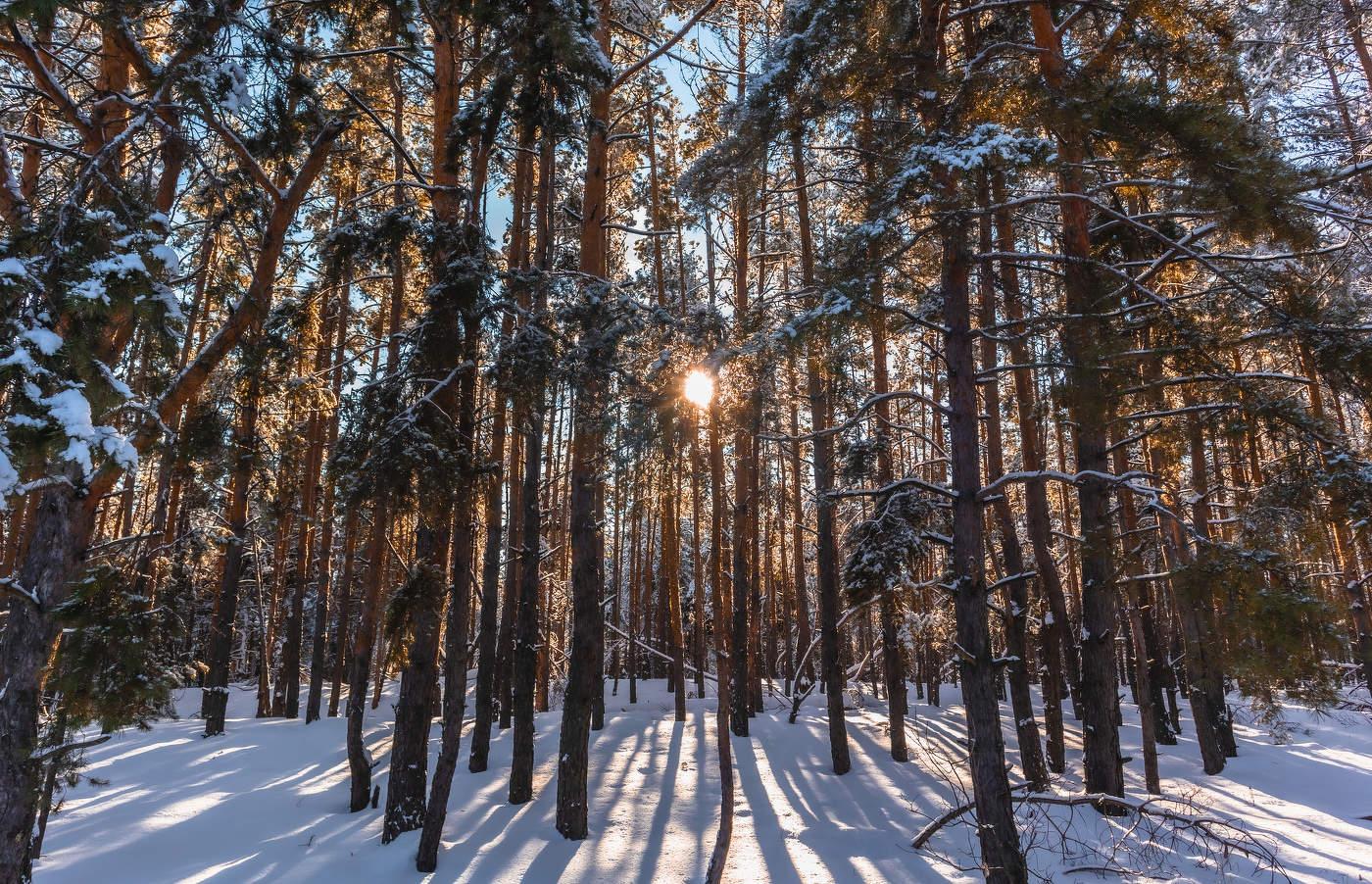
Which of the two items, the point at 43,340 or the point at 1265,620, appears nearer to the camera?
the point at 43,340

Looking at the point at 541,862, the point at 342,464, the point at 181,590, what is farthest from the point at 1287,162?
the point at 181,590

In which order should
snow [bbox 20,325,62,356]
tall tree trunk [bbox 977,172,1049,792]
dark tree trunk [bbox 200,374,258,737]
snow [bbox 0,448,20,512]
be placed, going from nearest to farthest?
snow [bbox 0,448,20,512] < snow [bbox 20,325,62,356] < tall tree trunk [bbox 977,172,1049,792] < dark tree trunk [bbox 200,374,258,737]

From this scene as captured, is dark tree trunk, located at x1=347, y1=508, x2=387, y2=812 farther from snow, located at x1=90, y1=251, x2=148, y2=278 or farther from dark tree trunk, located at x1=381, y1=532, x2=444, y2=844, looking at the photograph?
snow, located at x1=90, y1=251, x2=148, y2=278

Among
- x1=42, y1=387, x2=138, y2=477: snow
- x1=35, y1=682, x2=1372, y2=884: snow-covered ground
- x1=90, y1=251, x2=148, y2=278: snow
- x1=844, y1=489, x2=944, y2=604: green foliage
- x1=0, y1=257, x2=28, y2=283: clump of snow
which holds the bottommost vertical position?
x1=35, y1=682, x2=1372, y2=884: snow-covered ground

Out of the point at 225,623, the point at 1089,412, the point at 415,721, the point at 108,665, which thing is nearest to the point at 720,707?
the point at 415,721

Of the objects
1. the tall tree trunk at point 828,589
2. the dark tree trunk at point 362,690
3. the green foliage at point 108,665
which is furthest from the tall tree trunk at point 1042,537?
the green foliage at point 108,665

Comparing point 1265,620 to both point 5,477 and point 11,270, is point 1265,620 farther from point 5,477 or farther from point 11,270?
point 11,270

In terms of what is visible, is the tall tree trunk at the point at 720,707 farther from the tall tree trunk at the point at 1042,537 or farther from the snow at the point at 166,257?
the snow at the point at 166,257

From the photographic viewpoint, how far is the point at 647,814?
1000 centimetres

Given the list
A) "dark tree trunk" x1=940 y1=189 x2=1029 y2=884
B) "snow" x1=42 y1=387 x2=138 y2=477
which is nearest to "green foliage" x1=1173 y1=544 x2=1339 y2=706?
"dark tree trunk" x1=940 y1=189 x2=1029 y2=884

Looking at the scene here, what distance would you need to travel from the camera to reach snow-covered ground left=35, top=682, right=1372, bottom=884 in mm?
7727

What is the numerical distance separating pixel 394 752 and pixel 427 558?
95.5 inches

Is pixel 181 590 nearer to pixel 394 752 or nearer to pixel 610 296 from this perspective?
pixel 394 752

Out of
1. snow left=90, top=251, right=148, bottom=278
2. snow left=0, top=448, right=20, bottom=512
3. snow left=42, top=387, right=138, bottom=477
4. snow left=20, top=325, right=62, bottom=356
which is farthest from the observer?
snow left=90, top=251, right=148, bottom=278
